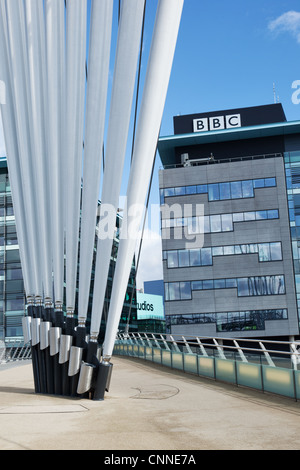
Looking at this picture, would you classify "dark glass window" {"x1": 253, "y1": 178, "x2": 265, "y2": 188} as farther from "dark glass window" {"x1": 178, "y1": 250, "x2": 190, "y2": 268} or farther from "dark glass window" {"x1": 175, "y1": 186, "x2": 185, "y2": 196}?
"dark glass window" {"x1": 178, "y1": 250, "x2": 190, "y2": 268}

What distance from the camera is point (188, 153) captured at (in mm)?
71500

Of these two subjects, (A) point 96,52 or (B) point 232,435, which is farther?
(A) point 96,52

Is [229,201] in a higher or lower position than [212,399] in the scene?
higher

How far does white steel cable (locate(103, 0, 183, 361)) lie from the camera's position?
1126 cm

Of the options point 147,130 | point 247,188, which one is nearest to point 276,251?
point 247,188

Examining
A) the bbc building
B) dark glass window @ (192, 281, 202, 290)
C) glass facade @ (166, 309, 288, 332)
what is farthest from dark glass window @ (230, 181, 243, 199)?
glass facade @ (166, 309, 288, 332)

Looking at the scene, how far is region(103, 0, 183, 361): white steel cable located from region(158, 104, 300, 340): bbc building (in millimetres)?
49287

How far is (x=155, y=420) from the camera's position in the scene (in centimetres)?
950

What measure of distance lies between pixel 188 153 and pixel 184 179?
8565 millimetres

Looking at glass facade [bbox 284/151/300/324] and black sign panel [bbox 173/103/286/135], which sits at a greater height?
black sign panel [bbox 173/103/286/135]

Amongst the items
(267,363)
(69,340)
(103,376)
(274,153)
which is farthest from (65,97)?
(274,153)

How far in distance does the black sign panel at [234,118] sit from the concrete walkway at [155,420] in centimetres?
5974

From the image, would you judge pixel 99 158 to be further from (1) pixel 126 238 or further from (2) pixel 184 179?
(2) pixel 184 179

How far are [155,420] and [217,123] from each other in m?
65.1
